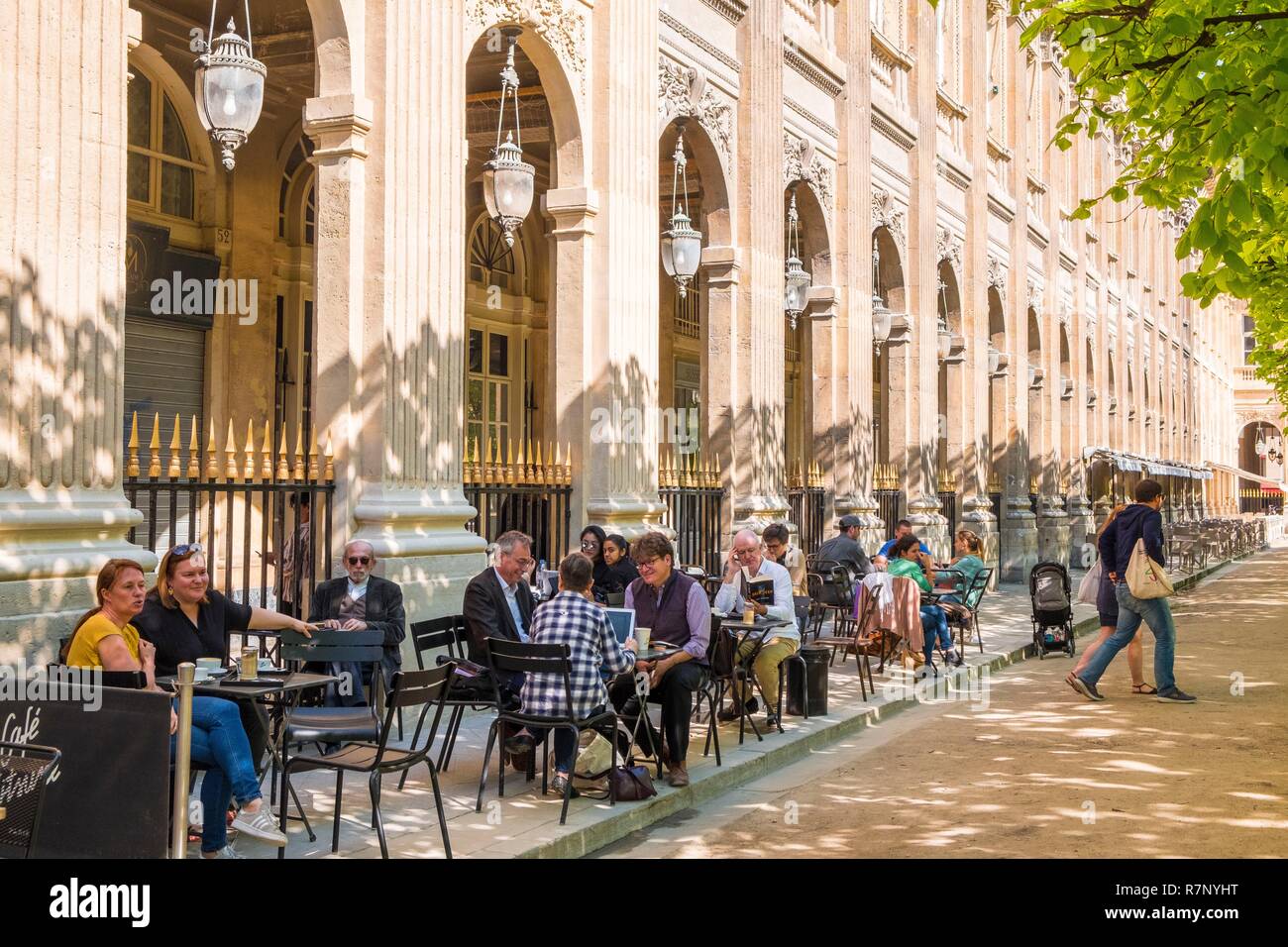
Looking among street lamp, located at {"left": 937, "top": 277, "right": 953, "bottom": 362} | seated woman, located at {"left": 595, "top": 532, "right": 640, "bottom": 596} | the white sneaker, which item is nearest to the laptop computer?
the white sneaker

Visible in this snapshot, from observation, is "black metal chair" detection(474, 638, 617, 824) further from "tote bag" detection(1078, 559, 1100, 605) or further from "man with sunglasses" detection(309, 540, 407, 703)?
"tote bag" detection(1078, 559, 1100, 605)

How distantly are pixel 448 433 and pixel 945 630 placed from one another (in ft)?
18.5

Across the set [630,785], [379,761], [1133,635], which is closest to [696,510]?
[1133,635]

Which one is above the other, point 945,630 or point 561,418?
point 561,418

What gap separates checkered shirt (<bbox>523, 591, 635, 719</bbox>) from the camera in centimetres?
689

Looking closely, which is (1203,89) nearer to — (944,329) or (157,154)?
(157,154)

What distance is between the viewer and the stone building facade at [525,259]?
712cm

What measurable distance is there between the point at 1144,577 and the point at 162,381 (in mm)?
10078

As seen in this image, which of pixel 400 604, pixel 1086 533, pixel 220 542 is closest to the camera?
pixel 400 604

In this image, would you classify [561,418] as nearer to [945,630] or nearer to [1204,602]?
[945,630]

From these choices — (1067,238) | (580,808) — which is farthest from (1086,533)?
(580,808)

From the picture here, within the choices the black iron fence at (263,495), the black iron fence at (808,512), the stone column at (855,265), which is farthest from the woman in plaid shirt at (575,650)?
the stone column at (855,265)

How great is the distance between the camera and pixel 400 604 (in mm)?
8258

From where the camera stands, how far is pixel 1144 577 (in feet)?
35.9
